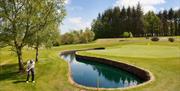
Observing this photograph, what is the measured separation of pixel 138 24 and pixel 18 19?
109 meters

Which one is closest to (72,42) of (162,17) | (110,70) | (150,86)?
(162,17)

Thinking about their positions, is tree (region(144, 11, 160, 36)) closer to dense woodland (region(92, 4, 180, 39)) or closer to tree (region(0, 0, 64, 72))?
dense woodland (region(92, 4, 180, 39))

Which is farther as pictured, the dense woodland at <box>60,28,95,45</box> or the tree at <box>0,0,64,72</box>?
the dense woodland at <box>60,28,95,45</box>

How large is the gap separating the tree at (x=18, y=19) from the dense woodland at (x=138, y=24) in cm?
10396

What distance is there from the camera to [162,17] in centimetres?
13812

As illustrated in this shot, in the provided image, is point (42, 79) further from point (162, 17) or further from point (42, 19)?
point (162, 17)

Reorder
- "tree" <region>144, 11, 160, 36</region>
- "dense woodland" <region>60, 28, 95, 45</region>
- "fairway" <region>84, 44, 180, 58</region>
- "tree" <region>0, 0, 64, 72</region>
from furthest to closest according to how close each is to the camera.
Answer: "tree" <region>144, 11, 160, 36</region>, "dense woodland" <region>60, 28, 95, 45</region>, "fairway" <region>84, 44, 180, 58</region>, "tree" <region>0, 0, 64, 72</region>

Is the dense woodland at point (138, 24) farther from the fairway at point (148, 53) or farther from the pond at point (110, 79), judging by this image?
the pond at point (110, 79)

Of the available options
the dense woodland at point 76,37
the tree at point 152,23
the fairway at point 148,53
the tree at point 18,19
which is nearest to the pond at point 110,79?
the fairway at point 148,53

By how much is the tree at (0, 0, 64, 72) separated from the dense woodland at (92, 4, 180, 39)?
103965 mm

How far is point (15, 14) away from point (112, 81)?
1412cm

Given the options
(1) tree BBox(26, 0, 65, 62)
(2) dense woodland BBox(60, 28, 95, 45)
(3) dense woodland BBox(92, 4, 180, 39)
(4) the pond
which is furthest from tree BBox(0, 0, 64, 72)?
(3) dense woodland BBox(92, 4, 180, 39)

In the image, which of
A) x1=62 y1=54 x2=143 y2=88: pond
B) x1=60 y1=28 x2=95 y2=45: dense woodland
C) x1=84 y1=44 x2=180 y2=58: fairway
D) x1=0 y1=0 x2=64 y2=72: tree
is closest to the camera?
x1=0 y1=0 x2=64 y2=72: tree

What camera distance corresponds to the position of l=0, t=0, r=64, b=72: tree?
27.5 metres
